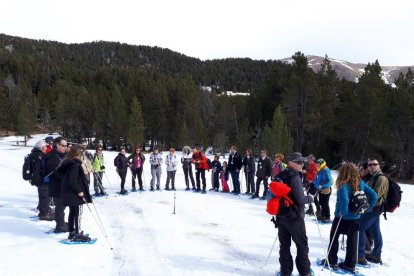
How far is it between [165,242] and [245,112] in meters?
52.0

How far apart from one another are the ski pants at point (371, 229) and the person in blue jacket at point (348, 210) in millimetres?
448

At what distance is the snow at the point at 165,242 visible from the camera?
622 cm

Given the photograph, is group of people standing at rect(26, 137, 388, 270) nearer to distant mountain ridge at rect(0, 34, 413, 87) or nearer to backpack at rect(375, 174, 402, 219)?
backpack at rect(375, 174, 402, 219)

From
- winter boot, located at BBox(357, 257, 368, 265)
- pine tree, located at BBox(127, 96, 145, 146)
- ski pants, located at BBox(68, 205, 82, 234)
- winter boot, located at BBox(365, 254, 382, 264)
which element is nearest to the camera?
winter boot, located at BBox(357, 257, 368, 265)

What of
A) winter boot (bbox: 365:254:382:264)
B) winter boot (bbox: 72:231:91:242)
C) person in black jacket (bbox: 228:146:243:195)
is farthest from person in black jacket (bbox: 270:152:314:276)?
person in black jacket (bbox: 228:146:243:195)

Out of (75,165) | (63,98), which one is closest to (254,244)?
(75,165)

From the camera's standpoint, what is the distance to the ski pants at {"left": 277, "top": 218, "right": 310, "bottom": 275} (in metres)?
5.54

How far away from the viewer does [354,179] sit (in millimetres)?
6180

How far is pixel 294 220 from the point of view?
18.1 ft

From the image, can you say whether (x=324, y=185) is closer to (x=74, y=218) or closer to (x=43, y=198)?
(x=74, y=218)

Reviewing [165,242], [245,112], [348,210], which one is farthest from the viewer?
[245,112]

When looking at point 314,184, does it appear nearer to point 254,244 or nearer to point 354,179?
point 254,244

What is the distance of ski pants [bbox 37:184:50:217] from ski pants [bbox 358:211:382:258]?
720 centimetres

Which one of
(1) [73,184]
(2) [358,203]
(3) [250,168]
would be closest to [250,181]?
(3) [250,168]
